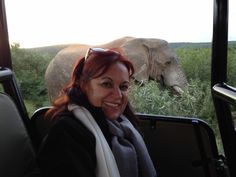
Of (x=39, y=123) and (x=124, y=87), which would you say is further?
(x=39, y=123)

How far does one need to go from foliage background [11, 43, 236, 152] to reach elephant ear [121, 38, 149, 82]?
0.06 meters

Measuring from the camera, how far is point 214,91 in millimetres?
1528

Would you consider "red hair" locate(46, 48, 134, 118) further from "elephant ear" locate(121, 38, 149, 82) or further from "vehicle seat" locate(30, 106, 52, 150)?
"vehicle seat" locate(30, 106, 52, 150)

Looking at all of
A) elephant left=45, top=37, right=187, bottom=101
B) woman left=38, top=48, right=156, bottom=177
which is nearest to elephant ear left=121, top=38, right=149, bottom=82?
elephant left=45, top=37, right=187, bottom=101

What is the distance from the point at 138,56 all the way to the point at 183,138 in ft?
1.63

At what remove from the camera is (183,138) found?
65.1 inches

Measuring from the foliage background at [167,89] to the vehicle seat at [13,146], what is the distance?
375 mm

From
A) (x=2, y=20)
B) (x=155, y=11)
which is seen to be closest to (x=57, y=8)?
(x=2, y=20)

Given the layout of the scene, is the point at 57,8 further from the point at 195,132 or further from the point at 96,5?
the point at 195,132

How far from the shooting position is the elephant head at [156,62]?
1734 millimetres

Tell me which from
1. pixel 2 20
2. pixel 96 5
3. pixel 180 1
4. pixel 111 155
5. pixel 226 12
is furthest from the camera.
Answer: pixel 2 20

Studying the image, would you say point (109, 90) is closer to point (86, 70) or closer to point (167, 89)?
point (86, 70)

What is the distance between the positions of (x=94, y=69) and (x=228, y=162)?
783 millimetres

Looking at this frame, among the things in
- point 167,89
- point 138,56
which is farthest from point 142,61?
point 167,89
